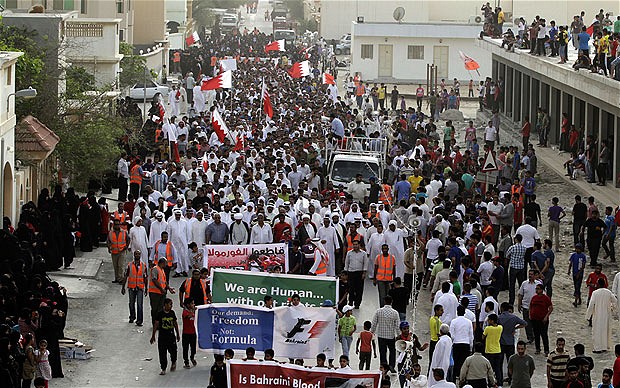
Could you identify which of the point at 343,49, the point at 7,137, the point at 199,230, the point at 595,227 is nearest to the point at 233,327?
the point at 199,230

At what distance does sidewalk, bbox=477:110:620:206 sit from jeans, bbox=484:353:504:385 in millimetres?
16112

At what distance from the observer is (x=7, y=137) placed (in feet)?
90.7

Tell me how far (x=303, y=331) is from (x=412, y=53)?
58630mm

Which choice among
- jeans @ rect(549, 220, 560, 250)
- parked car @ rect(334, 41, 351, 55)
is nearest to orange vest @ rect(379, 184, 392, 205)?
jeans @ rect(549, 220, 560, 250)

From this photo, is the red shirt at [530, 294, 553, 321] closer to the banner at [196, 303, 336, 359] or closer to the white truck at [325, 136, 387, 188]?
the banner at [196, 303, 336, 359]

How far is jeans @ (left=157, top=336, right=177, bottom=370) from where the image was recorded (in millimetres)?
19438

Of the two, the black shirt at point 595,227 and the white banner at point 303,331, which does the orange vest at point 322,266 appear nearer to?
the white banner at point 303,331

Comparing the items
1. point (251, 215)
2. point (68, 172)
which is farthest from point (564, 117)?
point (251, 215)

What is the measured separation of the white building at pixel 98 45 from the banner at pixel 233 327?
2583cm

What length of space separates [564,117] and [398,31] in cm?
3317

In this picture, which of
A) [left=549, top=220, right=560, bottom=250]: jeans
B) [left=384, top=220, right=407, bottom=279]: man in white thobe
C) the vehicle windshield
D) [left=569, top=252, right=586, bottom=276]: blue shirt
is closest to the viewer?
[left=569, top=252, right=586, bottom=276]: blue shirt

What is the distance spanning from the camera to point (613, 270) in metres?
27.2

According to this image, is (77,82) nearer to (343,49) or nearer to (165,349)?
(165,349)

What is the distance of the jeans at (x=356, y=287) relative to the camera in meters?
23.3
